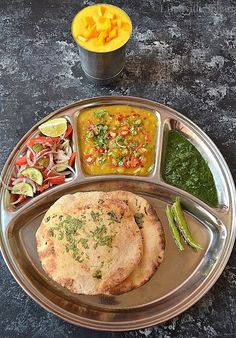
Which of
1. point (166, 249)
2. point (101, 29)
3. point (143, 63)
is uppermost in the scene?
point (101, 29)

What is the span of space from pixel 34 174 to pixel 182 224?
136cm

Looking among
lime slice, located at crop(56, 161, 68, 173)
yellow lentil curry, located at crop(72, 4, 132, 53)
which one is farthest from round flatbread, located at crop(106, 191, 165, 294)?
yellow lentil curry, located at crop(72, 4, 132, 53)

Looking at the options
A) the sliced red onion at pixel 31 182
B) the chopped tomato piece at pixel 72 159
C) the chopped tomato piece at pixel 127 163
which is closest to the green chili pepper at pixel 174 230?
the chopped tomato piece at pixel 127 163

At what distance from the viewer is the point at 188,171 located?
4.28m

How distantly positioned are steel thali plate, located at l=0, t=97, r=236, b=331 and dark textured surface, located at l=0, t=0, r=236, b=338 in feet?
1.36

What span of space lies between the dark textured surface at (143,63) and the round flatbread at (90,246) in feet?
3.54

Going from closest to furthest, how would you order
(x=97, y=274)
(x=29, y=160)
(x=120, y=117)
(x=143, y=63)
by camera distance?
(x=97, y=274) → (x=29, y=160) → (x=120, y=117) → (x=143, y=63)

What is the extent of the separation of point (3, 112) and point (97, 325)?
7.77ft

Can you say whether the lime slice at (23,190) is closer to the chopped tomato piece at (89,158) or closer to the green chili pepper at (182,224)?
the chopped tomato piece at (89,158)

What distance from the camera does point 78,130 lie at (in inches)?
173

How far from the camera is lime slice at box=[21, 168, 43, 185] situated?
4.12 meters

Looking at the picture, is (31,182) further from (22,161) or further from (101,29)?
(101,29)

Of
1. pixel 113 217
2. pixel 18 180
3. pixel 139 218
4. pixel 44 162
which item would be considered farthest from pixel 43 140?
pixel 139 218

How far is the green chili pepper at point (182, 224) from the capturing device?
3998mm
